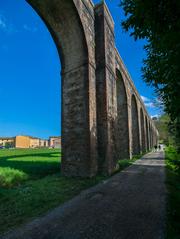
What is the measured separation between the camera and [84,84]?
681 cm

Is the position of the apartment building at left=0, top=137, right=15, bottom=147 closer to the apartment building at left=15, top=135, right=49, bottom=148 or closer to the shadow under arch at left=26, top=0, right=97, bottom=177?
the apartment building at left=15, top=135, right=49, bottom=148

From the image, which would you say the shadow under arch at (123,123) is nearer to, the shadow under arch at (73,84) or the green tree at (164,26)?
the shadow under arch at (73,84)

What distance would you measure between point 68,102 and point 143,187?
4307 millimetres

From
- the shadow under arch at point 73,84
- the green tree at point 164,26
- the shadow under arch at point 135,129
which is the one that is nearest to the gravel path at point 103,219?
the green tree at point 164,26

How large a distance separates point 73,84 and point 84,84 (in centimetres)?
58

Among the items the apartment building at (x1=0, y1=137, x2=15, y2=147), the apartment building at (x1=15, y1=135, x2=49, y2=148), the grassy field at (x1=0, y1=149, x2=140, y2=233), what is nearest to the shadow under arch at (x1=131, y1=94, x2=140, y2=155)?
Answer: the grassy field at (x1=0, y1=149, x2=140, y2=233)

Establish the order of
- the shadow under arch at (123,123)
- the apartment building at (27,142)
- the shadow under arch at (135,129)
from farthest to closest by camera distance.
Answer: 1. the apartment building at (27,142)
2. the shadow under arch at (135,129)
3. the shadow under arch at (123,123)

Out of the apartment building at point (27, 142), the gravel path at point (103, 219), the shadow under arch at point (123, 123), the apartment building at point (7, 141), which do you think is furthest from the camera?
the apartment building at point (7, 141)

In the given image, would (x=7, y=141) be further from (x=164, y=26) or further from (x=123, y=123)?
(x=164, y=26)

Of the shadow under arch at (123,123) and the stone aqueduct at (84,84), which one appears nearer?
the stone aqueduct at (84,84)

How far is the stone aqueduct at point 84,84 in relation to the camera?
21.1 feet

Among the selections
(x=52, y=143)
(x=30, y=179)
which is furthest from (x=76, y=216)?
(x=52, y=143)

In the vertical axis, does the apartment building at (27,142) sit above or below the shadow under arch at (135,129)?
below

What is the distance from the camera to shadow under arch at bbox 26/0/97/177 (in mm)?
6348
